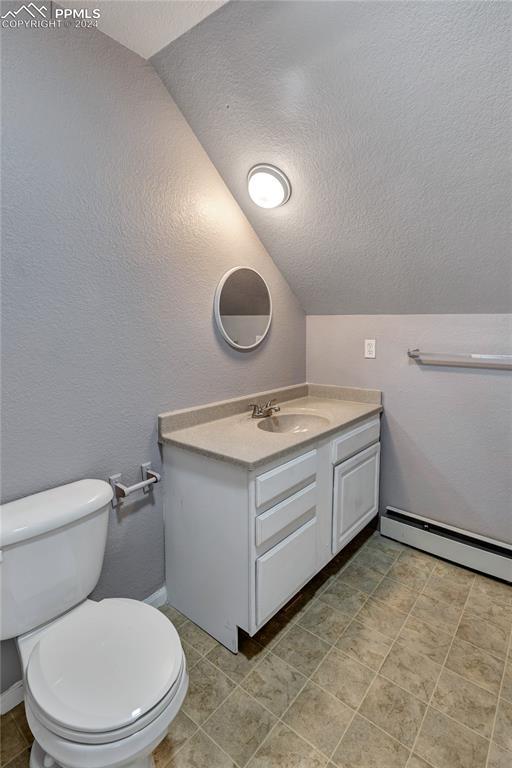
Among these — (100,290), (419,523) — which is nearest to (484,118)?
(100,290)

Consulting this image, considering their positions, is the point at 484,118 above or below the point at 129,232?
above

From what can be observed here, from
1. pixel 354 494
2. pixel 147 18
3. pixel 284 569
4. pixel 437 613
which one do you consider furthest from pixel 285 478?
pixel 147 18

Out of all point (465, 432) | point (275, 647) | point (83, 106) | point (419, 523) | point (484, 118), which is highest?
point (83, 106)

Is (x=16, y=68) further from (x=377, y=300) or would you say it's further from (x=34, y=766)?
(x=34, y=766)

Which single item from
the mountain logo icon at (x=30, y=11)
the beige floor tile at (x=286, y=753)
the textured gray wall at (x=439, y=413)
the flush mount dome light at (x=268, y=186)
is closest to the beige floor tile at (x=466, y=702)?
the beige floor tile at (x=286, y=753)

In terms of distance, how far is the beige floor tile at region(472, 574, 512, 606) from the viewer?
1726 mm

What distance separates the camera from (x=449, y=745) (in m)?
1.14

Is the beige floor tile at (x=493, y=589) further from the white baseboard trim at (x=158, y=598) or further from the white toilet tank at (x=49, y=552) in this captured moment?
the white toilet tank at (x=49, y=552)

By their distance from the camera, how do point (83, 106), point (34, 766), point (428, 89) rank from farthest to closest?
point (83, 106)
point (428, 89)
point (34, 766)

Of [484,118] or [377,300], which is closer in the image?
[484,118]

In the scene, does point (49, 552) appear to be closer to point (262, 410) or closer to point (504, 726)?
point (262, 410)

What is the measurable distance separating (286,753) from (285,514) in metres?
0.68

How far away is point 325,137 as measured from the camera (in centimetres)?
140

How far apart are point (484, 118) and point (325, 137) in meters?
0.52
